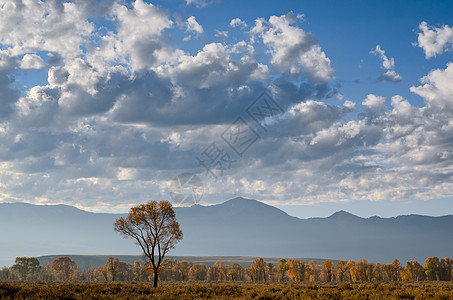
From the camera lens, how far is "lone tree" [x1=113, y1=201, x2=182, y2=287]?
2014 inches

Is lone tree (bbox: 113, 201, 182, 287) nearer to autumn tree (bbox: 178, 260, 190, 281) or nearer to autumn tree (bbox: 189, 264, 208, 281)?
autumn tree (bbox: 178, 260, 190, 281)

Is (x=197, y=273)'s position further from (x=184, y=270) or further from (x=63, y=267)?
(x=63, y=267)

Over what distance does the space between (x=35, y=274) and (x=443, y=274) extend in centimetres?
15135

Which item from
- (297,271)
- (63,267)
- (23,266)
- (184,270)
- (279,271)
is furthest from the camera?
(184,270)

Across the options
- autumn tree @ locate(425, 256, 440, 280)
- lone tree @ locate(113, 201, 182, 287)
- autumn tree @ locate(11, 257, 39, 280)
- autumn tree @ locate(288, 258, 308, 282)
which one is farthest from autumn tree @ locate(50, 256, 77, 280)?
autumn tree @ locate(425, 256, 440, 280)

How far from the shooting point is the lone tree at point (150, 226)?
168 ft

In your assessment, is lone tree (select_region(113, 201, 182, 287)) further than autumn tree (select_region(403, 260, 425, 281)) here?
No

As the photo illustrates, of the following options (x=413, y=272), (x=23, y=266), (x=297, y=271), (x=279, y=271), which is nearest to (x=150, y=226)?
(x=279, y=271)

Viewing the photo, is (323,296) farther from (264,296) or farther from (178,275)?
(178,275)

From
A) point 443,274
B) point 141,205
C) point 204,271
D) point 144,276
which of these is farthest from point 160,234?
point 443,274

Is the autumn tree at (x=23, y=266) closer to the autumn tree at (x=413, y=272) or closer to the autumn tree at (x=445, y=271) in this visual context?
the autumn tree at (x=413, y=272)

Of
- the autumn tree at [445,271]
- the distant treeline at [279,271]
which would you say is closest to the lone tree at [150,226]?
the distant treeline at [279,271]

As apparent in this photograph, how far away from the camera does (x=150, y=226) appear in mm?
51281

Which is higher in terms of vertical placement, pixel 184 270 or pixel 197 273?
pixel 184 270
